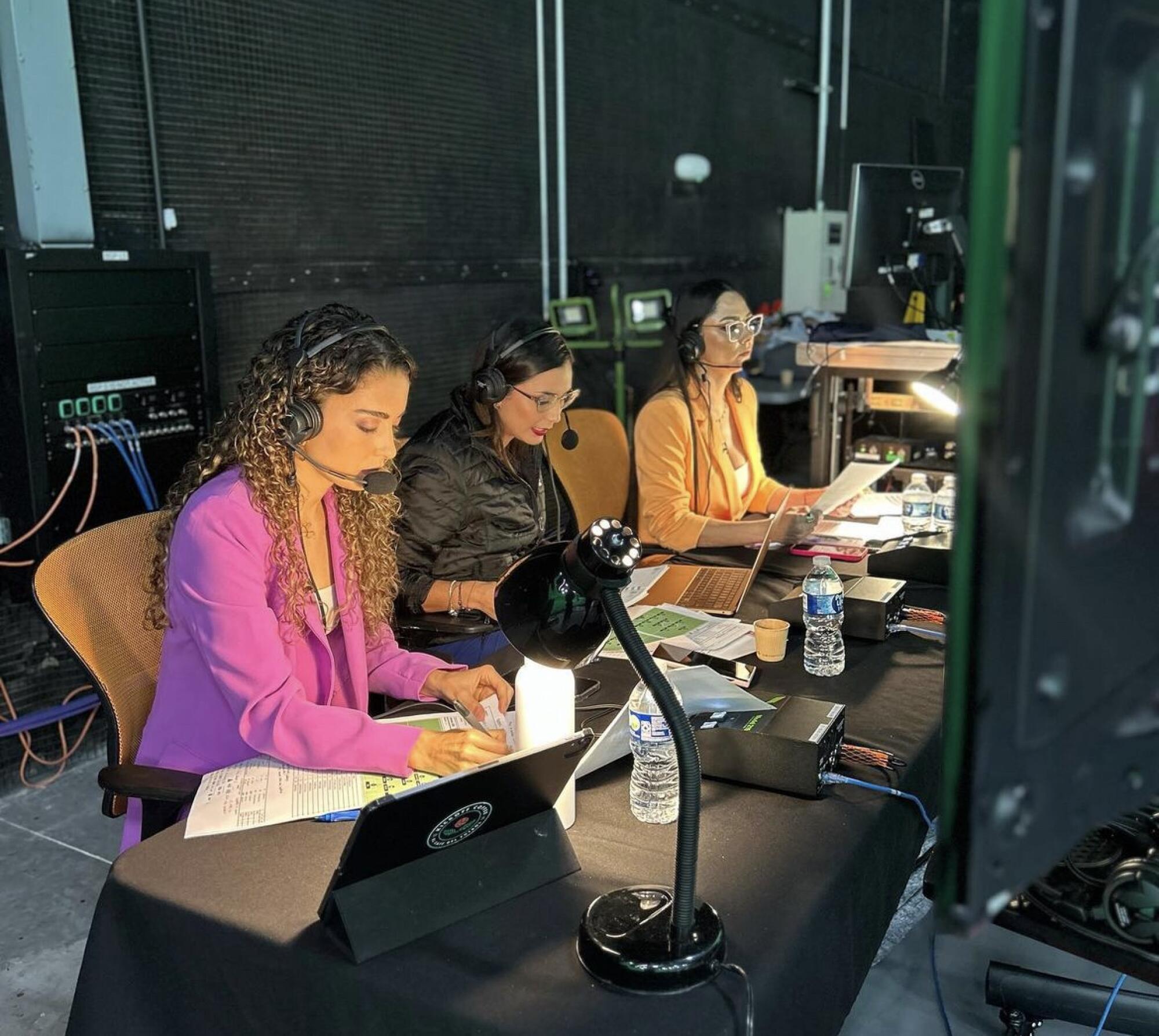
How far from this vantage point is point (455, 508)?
234cm

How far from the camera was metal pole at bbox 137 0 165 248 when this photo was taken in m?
3.00

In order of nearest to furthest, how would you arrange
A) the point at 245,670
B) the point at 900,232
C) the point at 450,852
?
the point at 450,852 → the point at 245,670 → the point at 900,232

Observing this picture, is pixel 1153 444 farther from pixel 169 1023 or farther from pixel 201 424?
pixel 201 424

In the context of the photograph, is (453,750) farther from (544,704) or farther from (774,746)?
(774,746)

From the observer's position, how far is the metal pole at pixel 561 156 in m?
4.79

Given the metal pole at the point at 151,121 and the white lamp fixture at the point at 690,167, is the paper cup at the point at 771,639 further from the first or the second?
the white lamp fixture at the point at 690,167

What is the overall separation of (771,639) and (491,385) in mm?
860

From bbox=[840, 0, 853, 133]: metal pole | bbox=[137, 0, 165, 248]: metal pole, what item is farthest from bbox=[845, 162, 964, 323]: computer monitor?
bbox=[840, 0, 853, 133]: metal pole

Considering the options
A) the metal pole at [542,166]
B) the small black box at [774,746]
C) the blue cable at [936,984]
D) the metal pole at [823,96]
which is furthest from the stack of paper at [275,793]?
the metal pole at [823,96]

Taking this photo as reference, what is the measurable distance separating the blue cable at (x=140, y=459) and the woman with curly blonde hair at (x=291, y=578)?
3.73 feet

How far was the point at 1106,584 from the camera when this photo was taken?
51 cm

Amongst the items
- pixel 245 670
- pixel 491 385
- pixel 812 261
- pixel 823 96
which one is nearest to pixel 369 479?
pixel 245 670

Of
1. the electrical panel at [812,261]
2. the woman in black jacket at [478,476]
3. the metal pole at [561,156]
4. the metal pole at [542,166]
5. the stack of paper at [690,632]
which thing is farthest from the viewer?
the electrical panel at [812,261]

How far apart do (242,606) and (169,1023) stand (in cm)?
53
